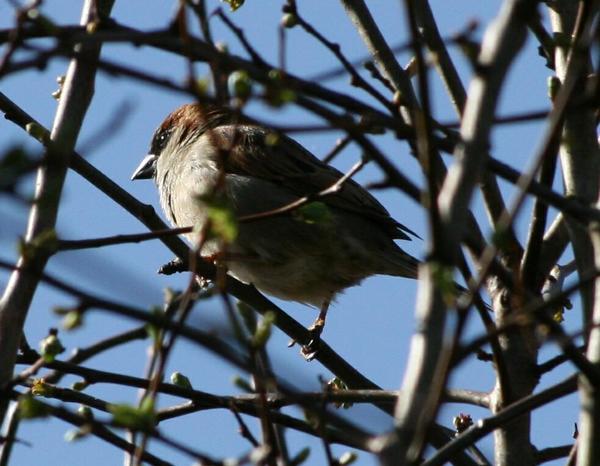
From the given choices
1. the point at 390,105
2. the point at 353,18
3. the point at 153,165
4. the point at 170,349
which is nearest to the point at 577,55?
the point at 390,105

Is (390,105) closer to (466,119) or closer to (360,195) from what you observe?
(466,119)

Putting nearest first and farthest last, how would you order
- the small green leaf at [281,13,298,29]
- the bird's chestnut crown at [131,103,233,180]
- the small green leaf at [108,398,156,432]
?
1. the small green leaf at [108,398,156,432]
2. the small green leaf at [281,13,298,29]
3. the bird's chestnut crown at [131,103,233,180]

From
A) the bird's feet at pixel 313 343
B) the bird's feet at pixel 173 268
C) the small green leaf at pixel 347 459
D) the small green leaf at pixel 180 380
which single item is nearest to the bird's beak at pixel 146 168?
the bird's feet at pixel 313 343

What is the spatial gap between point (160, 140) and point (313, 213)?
4.88 m

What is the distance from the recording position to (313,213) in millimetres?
2891

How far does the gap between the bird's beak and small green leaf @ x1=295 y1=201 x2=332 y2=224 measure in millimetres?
4783

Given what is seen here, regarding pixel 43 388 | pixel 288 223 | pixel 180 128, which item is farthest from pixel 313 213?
pixel 180 128

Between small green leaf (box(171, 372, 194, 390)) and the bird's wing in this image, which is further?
the bird's wing

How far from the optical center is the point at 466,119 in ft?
6.94

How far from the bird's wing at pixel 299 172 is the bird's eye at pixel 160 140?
2.98 ft

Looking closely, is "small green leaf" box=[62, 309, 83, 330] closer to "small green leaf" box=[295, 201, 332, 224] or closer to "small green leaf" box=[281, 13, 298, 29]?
"small green leaf" box=[295, 201, 332, 224]

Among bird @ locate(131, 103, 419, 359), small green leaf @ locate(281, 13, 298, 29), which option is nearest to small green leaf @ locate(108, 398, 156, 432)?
small green leaf @ locate(281, 13, 298, 29)

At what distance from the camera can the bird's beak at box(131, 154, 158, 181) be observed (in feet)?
25.0

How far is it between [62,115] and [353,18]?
178 centimetres
